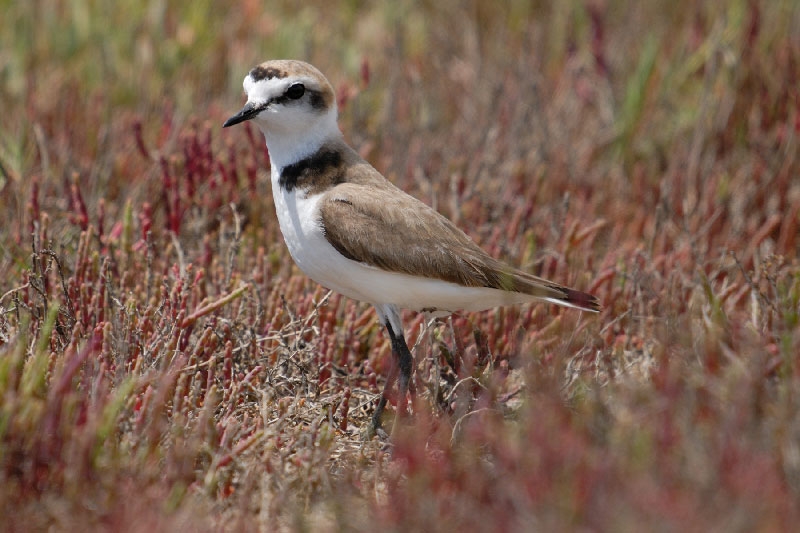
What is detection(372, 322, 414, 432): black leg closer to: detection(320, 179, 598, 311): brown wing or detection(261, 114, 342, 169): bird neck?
detection(320, 179, 598, 311): brown wing

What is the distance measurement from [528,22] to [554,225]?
3.82 meters

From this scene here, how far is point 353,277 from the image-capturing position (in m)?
3.85

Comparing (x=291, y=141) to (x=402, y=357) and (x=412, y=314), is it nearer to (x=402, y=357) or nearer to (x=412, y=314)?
(x=402, y=357)

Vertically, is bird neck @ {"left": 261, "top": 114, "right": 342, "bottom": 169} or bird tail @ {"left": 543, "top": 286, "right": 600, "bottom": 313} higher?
bird neck @ {"left": 261, "top": 114, "right": 342, "bottom": 169}

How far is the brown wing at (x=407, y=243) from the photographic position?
3.81m

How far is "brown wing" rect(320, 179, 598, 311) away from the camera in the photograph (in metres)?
3.81

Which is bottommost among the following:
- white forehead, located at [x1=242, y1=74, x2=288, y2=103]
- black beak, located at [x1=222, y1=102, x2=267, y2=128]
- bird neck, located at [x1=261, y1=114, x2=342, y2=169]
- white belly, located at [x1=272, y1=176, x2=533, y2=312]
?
white belly, located at [x1=272, y1=176, x2=533, y2=312]

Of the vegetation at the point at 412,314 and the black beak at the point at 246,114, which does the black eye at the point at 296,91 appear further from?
the vegetation at the point at 412,314

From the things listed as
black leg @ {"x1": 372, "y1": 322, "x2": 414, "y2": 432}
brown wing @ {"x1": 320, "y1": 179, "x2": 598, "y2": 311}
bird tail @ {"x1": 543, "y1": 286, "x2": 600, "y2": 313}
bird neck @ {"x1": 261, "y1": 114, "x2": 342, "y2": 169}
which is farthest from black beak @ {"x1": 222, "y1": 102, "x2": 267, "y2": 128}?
bird tail @ {"x1": 543, "y1": 286, "x2": 600, "y2": 313}

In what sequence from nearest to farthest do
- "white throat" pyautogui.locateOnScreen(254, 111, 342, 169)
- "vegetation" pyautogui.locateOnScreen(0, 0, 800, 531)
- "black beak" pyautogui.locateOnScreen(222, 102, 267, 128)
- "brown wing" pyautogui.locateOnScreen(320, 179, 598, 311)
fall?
"vegetation" pyautogui.locateOnScreen(0, 0, 800, 531), "brown wing" pyautogui.locateOnScreen(320, 179, 598, 311), "black beak" pyautogui.locateOnScreen(222, 102, 267, 128), "white throat" pyautogui.locateOnScreen(254, 111, 342, 169)

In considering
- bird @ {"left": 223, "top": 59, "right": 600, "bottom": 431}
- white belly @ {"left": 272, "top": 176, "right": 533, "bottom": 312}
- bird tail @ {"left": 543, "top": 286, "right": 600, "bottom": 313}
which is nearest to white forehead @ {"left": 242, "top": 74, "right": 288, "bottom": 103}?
bird @ {"left": 223, "top": 59, "right": 600, "bottom": 431}

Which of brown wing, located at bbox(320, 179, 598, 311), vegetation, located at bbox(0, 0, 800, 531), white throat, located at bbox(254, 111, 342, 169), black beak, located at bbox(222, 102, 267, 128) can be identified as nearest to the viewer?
vegetation, located at bbox(0, 0, 800, 531)

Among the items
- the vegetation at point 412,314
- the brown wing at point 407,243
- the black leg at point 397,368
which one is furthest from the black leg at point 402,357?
the brown wing at point 407,243

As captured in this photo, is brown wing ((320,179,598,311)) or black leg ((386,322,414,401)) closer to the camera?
brown wing ((320,179,598,311))
